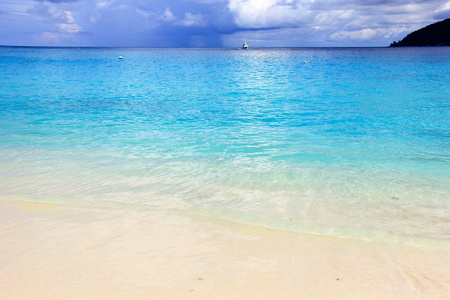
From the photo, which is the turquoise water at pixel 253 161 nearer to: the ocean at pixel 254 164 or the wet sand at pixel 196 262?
the ocean at pixel 254 164

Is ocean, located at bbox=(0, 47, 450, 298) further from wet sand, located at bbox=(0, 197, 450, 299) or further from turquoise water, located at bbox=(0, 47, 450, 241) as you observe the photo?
wet sand, located at bbox=(0, 197, 450, 299)

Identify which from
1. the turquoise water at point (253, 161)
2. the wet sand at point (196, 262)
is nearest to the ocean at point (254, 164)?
the turquoise water at point (253, 161)

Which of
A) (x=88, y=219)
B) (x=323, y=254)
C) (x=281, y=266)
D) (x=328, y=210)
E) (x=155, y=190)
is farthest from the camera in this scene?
(x=155, y=190)

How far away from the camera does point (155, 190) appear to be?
20.1ft

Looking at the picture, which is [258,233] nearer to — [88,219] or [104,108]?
[88,219]

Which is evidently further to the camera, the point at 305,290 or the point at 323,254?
the point at 323,254

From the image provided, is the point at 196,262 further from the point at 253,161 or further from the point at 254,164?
the point at 253,161

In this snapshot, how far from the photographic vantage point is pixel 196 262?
375cm

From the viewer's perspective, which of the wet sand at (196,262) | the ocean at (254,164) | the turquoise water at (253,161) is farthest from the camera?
the turquoise water at (253,161)

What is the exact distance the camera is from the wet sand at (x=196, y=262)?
3250 millimetres

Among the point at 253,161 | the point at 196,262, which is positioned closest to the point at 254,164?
the point at 253,161

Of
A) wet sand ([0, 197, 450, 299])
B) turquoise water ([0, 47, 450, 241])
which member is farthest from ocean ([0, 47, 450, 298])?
wet sand ([0, 197, 450, 299])

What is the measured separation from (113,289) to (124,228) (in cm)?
138

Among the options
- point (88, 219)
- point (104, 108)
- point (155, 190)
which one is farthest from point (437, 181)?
point (104, 108)
